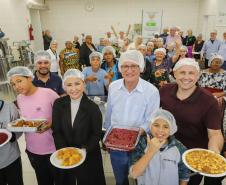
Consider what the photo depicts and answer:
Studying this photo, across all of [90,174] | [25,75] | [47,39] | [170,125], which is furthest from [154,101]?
[47,39]

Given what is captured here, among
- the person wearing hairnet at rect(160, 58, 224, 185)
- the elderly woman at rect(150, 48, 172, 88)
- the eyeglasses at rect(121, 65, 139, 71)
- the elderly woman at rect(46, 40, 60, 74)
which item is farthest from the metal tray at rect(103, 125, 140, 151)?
the elderly woman at rect(46, 40, 60, 74)

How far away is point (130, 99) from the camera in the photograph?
191 centimetres

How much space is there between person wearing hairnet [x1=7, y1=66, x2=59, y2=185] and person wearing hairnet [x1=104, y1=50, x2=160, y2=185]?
575 mm

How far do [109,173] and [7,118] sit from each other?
1520 mm

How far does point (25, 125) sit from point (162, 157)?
110cm

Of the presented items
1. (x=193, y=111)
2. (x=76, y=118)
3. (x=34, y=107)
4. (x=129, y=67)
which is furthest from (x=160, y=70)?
(x=34, y=107)

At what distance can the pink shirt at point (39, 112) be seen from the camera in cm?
192

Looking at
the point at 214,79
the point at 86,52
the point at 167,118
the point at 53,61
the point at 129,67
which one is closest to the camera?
the point at 167,118

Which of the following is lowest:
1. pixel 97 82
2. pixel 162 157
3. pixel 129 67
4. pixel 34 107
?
pixel 162 157

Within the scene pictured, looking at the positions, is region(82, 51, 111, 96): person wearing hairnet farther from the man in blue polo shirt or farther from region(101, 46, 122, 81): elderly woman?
the man in blue polo shirt

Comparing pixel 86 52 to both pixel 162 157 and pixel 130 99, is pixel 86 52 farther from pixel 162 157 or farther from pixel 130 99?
pixel 162 157

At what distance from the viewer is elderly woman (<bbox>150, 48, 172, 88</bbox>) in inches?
142

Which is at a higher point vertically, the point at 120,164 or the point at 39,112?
the point at 39,112

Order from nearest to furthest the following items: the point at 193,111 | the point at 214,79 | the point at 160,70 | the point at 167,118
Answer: the point at 167,118, the point at 193,111, the point at 214,79, the point at 160,70
